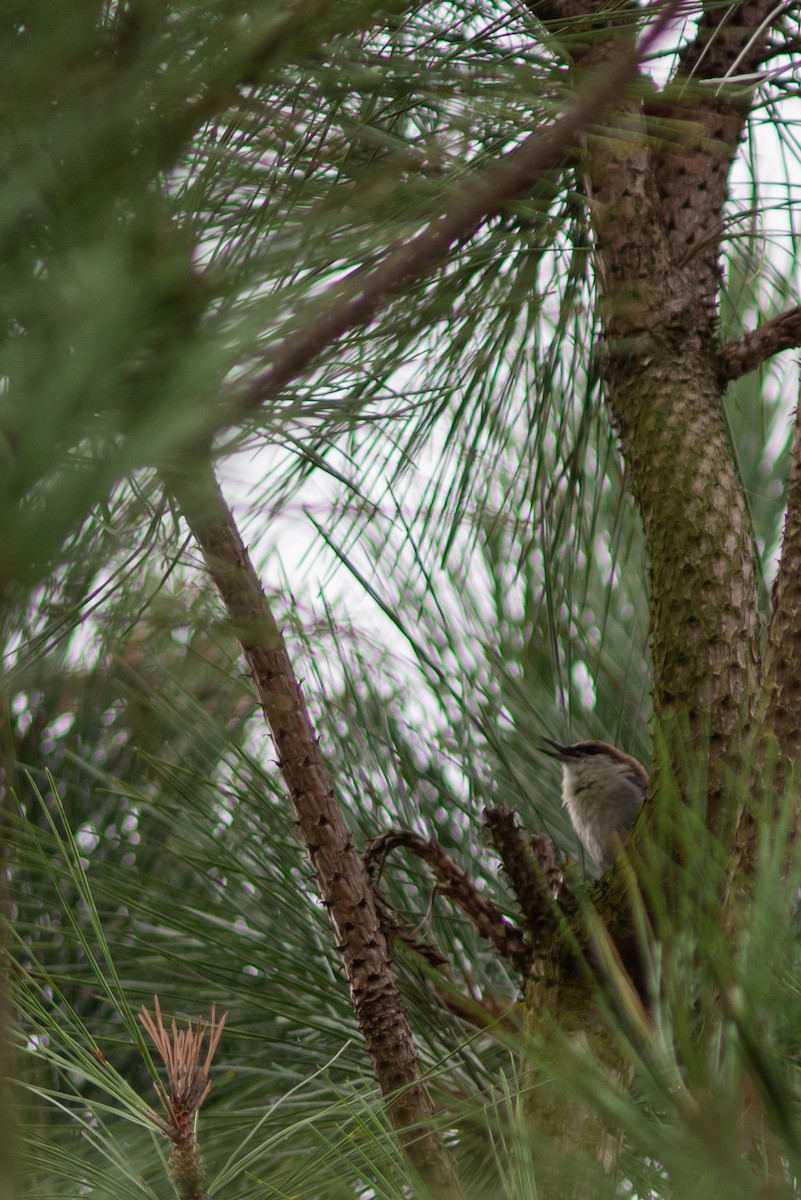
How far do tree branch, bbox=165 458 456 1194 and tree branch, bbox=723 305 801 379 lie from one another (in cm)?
52

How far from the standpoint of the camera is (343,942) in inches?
43.8

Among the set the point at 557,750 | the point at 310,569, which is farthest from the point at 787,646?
the point at 310,569

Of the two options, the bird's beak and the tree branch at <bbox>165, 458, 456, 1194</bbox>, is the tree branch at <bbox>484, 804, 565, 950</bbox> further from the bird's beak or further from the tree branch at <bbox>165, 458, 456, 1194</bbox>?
the bird's beak

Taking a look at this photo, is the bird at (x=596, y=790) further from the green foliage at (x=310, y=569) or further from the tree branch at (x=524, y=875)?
the tree branch at (x=524, y=875)

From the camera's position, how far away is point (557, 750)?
1.83 m

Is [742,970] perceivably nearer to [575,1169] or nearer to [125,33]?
[575,1169]

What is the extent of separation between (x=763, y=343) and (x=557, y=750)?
0.80 metres

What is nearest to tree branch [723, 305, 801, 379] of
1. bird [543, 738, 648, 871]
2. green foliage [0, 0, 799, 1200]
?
green foliage [0, 0, 799, 1200]

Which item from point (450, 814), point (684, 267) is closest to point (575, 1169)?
point (684, 267)

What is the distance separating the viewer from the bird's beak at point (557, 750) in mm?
1771

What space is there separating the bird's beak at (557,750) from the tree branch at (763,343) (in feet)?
2.32

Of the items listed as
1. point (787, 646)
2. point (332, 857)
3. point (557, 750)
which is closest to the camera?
point (787, 646)

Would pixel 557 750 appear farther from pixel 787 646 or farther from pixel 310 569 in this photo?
pixel 787 646

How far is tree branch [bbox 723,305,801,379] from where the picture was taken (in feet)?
3.82
